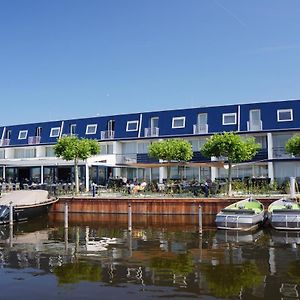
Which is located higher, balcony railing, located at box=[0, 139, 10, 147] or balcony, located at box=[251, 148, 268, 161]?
balcony railing, located at box=[0, 139, 10, 147]

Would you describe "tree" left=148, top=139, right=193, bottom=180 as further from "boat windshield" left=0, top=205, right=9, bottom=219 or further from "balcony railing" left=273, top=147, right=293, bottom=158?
"boat windshield" left=0, top=205, right=9, bottom=219

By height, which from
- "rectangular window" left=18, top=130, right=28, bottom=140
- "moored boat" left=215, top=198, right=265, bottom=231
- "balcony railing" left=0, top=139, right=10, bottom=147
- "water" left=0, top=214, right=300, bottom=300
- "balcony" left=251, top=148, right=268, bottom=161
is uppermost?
"rectangular window" left=18, top=130, right=28, bottom=140

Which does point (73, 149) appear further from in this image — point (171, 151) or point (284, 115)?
point (284, 115)

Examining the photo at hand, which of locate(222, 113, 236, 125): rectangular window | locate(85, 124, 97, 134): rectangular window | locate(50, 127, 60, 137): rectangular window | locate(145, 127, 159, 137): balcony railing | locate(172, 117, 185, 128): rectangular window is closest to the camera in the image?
locate(222, 113, 236, 125): rectangular window

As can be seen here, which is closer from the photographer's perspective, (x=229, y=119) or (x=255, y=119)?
(x=255, y=119)

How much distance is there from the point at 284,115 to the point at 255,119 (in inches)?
105

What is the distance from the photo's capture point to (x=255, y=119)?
141 ft

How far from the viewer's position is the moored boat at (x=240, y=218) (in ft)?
74.3

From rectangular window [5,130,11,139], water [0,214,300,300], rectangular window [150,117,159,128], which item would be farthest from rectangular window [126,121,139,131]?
water [0,214,300,300]

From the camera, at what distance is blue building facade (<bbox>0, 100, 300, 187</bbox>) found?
41.5 metres

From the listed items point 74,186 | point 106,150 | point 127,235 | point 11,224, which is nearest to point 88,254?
point 127,235

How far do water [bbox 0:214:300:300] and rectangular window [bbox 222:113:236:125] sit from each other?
21236mm

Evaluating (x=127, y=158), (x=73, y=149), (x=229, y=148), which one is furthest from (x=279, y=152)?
(x=73, y=149)

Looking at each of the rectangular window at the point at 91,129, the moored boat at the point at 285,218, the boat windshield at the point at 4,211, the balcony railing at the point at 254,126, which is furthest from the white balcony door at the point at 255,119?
the boat windshield at the point at 4,211
